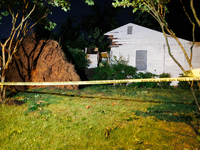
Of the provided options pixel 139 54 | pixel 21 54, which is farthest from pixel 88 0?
pixel 139 54

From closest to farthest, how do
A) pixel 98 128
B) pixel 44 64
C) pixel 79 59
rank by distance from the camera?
1. pixel 98 128
2. pixel 44 64
3. pixel 79 59

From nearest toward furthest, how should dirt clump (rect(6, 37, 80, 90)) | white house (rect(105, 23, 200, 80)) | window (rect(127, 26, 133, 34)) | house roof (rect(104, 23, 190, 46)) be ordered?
dirt clump (rect(6, 37, 80, 90)), white house (rect(105, 23, 200, 80)), house roof (rect(104, 23, 190, 46)), window (rect(127, 26, 133, 34))

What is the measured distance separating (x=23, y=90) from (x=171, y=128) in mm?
7541

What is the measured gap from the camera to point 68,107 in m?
5.49

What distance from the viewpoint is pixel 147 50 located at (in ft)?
40.1

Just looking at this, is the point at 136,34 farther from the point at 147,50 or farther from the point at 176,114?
the point at 176,114

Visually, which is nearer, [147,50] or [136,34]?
[147,50]

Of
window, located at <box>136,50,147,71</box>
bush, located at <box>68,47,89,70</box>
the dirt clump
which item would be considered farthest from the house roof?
the dirt clump

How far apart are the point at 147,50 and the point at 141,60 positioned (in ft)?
3.21

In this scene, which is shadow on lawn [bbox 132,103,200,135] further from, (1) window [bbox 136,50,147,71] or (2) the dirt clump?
(1) window [bbox 136,50,147,71]

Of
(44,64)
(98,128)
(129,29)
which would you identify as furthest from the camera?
(129,29)

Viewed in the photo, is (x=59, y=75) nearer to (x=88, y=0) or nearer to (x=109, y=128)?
(x=88, y=0)

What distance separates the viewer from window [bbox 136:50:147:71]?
486 inches

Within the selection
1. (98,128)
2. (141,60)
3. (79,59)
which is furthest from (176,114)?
(79,59)
